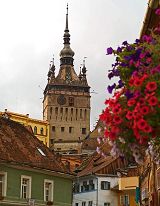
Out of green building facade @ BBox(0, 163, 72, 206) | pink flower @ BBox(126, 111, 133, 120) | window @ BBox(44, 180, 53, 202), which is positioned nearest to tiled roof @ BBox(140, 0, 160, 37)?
pink flower @ BBox(126, 111, 133, 120)

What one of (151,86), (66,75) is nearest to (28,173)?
(151,86)

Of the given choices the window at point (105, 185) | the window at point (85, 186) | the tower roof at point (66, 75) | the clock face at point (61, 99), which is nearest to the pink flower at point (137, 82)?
the window at point (105, 185)

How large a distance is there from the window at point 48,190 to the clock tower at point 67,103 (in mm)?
97520

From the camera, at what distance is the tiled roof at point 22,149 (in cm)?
3462

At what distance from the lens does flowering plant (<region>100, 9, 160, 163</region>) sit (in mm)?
7621

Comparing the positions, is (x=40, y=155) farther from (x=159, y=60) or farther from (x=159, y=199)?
(x=159, y=60)

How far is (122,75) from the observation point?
8750 millimetres

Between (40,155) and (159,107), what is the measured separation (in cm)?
3069

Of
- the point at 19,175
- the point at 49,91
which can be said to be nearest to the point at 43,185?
the point at 19,175

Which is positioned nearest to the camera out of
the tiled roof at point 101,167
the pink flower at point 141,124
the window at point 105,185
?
the pink flower at point 141,124

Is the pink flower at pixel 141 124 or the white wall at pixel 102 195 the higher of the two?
the white wall at pixel 102 195

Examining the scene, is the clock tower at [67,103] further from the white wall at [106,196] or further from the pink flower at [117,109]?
the pink flower at [117,109]

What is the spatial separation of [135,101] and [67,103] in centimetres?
13629

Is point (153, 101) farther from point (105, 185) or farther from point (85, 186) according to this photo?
point (85, 186)
